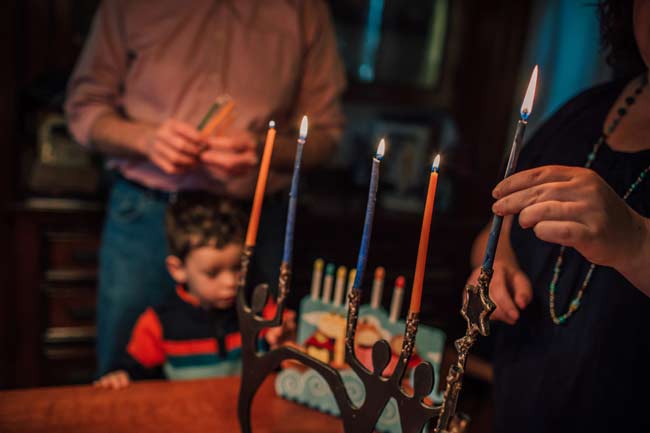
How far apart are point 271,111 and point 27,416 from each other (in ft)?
2.64

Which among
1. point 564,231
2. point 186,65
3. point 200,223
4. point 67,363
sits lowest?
point 67,363

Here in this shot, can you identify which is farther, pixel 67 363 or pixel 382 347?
pixel 67 363

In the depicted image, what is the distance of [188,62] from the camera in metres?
1.33

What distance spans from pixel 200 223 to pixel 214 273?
11cm

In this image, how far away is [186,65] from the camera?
52.2 inches

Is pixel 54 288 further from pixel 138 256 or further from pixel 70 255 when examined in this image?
pixel 138 256

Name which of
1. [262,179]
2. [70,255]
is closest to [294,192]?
[262,179]

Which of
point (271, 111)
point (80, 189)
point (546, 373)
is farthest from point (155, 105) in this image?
point (546, 373)

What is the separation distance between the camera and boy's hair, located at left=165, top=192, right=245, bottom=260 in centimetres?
122

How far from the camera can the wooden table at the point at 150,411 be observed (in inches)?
33.3

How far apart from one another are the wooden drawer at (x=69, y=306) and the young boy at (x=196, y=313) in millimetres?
946

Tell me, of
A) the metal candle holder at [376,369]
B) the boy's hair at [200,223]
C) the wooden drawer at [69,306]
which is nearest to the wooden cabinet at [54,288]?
the wooden drawer at [69,306]

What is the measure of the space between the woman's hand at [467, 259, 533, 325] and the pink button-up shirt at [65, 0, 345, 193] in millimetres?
699

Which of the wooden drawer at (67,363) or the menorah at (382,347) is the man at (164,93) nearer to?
the menorah at (382,347)
